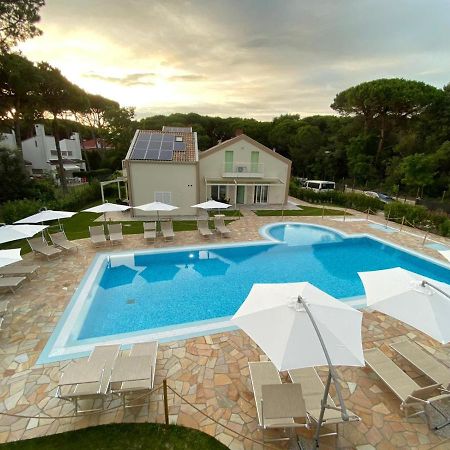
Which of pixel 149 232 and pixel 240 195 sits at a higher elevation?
pixel 240 195

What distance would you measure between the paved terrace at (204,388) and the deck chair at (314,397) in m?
0.52

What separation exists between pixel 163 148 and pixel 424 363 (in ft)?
75.6

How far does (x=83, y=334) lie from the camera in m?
8.58

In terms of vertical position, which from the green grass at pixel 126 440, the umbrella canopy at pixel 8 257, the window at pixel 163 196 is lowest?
the green grass at pixel 126 440

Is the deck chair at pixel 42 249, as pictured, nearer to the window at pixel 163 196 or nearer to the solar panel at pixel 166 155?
the window at pixel 163 196

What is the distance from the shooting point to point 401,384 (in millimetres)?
6012

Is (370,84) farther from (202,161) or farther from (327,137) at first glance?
(202,161)

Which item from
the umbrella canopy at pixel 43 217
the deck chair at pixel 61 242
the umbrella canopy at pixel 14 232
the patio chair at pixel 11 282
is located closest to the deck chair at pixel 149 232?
the deck chair at pixel 61 242

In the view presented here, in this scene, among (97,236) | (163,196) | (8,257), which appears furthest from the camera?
(163,196)

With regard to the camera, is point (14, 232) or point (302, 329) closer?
point (302, 329)

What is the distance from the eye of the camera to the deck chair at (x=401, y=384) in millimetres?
5398

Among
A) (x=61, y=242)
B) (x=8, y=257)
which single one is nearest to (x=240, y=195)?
(x=61, y=242)

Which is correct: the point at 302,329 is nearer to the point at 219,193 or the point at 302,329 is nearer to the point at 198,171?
the point at 198,171

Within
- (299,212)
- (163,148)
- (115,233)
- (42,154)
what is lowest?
(299,212)
